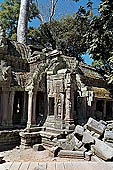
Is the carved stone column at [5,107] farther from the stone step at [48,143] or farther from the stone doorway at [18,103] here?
the stone doorway at [18,103]

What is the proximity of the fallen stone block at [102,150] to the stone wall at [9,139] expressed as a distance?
514cm

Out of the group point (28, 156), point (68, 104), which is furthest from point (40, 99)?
point (28, 156)

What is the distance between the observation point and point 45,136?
454 inches

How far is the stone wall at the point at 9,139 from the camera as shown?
11.2 metres

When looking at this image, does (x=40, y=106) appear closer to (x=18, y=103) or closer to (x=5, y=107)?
(x=18, y=103)

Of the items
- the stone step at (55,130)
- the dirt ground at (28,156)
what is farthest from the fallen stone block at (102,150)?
the stone step at (55,130)

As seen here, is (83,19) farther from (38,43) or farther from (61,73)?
(38,43)

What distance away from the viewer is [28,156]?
996cm

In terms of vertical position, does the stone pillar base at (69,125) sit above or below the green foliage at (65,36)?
below

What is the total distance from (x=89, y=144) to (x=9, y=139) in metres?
5.03

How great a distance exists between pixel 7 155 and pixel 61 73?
240 inches

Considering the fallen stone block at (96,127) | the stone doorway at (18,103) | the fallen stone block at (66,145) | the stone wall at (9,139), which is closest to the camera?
the fallen stone block at (66,145)

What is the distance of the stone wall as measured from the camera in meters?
11.2

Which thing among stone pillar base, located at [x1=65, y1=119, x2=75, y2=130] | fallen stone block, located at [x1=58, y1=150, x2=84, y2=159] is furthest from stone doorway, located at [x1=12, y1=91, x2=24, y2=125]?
fallen stone block, located at [x1=58, y1=150, x2=84, y2=159]
